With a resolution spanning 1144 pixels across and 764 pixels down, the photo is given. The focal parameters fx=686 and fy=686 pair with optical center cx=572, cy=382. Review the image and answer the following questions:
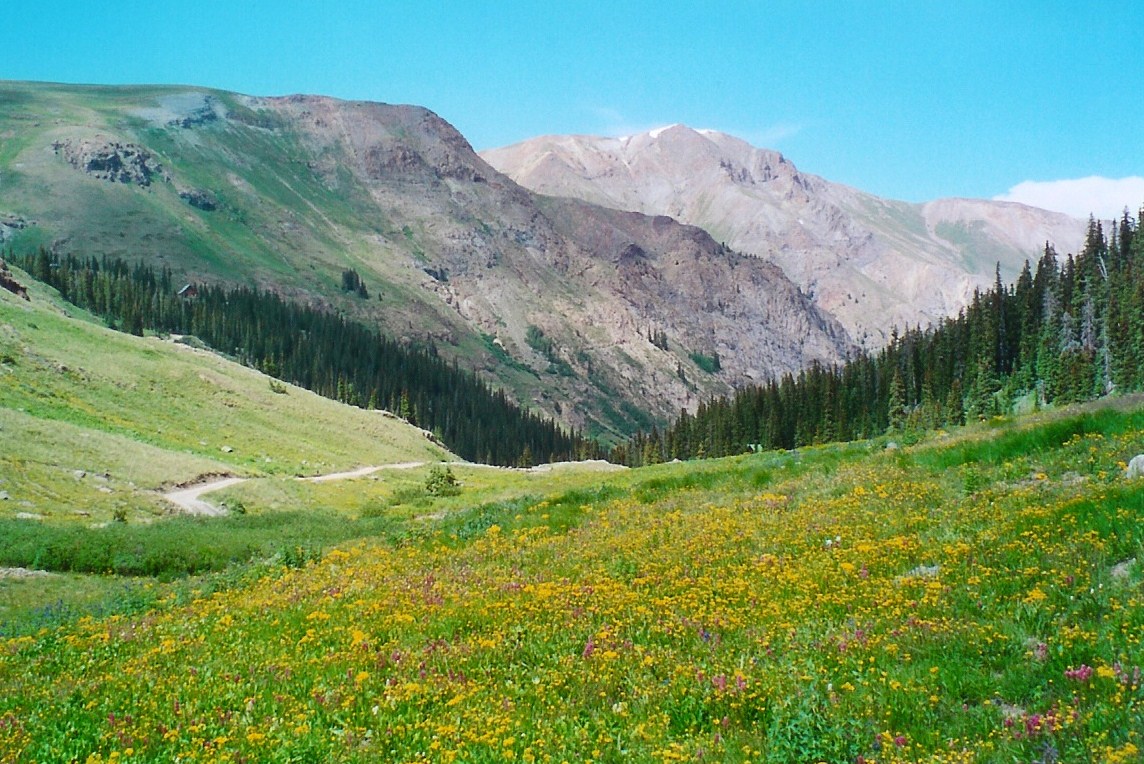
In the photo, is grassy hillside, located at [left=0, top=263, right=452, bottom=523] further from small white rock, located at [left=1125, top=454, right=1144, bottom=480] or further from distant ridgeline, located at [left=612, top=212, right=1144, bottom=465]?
distant ridgeline, located at [left=612, top=212, right=1144, bottom=465]

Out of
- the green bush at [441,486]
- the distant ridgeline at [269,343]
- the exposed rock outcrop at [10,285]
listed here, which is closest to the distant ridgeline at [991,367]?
the green bush at [441,486]

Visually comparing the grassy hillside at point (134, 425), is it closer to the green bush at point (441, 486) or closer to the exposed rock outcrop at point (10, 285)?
the exposed rock outcrop at point (10, 285)

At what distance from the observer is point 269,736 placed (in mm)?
7090

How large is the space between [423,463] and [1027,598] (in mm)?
76310

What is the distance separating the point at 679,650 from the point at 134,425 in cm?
5953

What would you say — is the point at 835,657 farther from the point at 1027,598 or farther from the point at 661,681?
the point at 1027,598

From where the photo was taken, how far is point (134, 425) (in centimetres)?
5556

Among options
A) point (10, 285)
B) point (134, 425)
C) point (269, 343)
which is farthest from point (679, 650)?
point (269, 343)

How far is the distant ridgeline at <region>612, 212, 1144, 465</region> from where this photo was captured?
307 feet

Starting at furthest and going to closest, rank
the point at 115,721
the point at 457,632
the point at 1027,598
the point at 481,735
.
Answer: the point at 457,632 → the point at 1027,598 → the point at 115,721 → the point at 481,735

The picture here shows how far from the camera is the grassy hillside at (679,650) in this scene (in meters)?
6.46

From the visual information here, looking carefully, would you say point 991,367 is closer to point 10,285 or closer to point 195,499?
point 195,499

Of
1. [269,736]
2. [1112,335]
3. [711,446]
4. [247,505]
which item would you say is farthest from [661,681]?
[711,446]

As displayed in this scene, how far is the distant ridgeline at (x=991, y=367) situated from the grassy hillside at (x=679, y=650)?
84.1 meters
